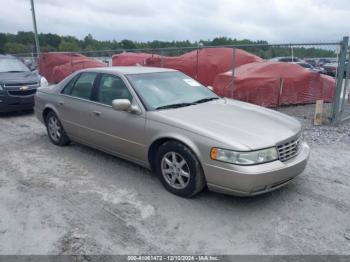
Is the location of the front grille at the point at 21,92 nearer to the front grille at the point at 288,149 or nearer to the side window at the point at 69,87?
the side window at the point at 69,87

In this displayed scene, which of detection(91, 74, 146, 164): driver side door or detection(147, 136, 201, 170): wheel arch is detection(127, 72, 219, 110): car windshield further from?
detection(147, 136, 201, 170): wheel arch

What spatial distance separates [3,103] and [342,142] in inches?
306

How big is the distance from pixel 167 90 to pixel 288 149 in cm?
185

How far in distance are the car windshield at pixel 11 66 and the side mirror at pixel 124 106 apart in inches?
252

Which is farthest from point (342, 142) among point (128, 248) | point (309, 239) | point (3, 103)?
A: point (3, 103)

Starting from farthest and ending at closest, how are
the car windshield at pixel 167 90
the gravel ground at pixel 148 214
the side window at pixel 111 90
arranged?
1. the side window at pixel 111 90
2. the car windshield at pixel 167 90
3. the gravel ground at pixel 148 214

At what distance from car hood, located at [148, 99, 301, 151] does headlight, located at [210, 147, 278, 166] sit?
57mm

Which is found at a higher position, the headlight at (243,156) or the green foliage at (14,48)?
the green foliage at (14,48)

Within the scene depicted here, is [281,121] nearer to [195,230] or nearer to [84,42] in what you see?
[195,230]

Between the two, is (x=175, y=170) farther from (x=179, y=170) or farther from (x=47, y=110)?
(x=47, y=110)

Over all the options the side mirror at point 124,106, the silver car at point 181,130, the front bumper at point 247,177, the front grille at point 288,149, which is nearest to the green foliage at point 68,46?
the silver car at point 181,130

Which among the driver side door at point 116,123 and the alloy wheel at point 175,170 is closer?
the alloy wheel at point 175,170

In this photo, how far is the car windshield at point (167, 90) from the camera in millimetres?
4519

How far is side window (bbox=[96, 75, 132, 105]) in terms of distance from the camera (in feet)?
15.4
